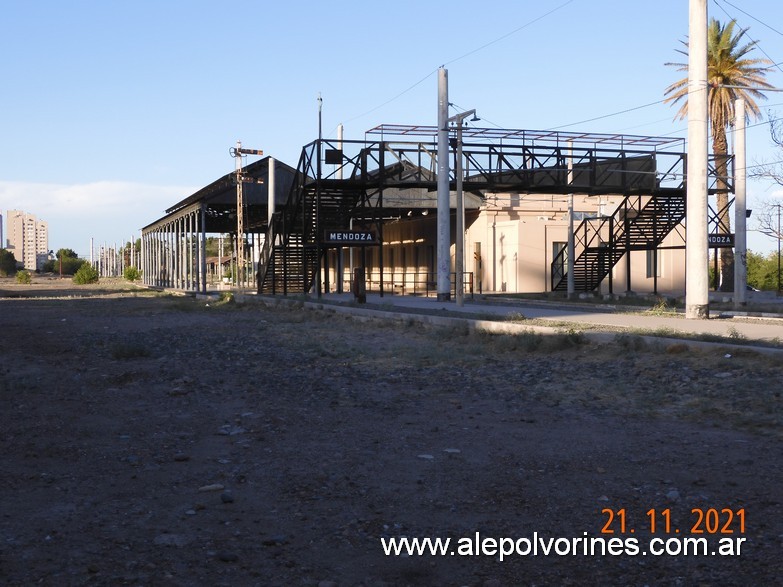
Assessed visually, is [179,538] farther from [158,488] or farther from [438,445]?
[438,445]

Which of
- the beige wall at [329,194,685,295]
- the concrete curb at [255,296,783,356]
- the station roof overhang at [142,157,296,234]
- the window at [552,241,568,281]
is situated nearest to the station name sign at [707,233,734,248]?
the beige wall at [329,194,685,295]

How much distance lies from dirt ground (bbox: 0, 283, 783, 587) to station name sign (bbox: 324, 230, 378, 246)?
1821 cm

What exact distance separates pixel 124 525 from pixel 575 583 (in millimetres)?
2707

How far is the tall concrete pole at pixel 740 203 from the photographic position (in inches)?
1057

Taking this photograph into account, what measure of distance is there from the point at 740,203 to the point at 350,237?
44.0ft

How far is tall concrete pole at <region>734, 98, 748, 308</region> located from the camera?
88.1 feet

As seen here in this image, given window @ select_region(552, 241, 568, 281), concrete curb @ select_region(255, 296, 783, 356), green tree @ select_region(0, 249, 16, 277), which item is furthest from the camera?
green tree @ select_region(0, 249, 16, 277)

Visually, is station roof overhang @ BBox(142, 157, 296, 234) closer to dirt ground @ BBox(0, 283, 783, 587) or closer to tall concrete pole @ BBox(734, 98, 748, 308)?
tall concrete pole @ BBox(734, 98, 748, 308)

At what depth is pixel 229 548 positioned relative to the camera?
4.85 meters

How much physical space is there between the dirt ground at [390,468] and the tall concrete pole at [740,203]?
15.8 m

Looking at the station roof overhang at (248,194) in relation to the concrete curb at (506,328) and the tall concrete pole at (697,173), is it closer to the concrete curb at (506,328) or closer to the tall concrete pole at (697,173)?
the concrete curb at (506,328)

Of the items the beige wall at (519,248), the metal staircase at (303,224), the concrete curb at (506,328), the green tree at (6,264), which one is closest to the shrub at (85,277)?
the beige wall at (519,248)

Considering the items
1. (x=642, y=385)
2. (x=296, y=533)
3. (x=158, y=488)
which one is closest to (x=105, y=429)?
(x=158, y=488)
